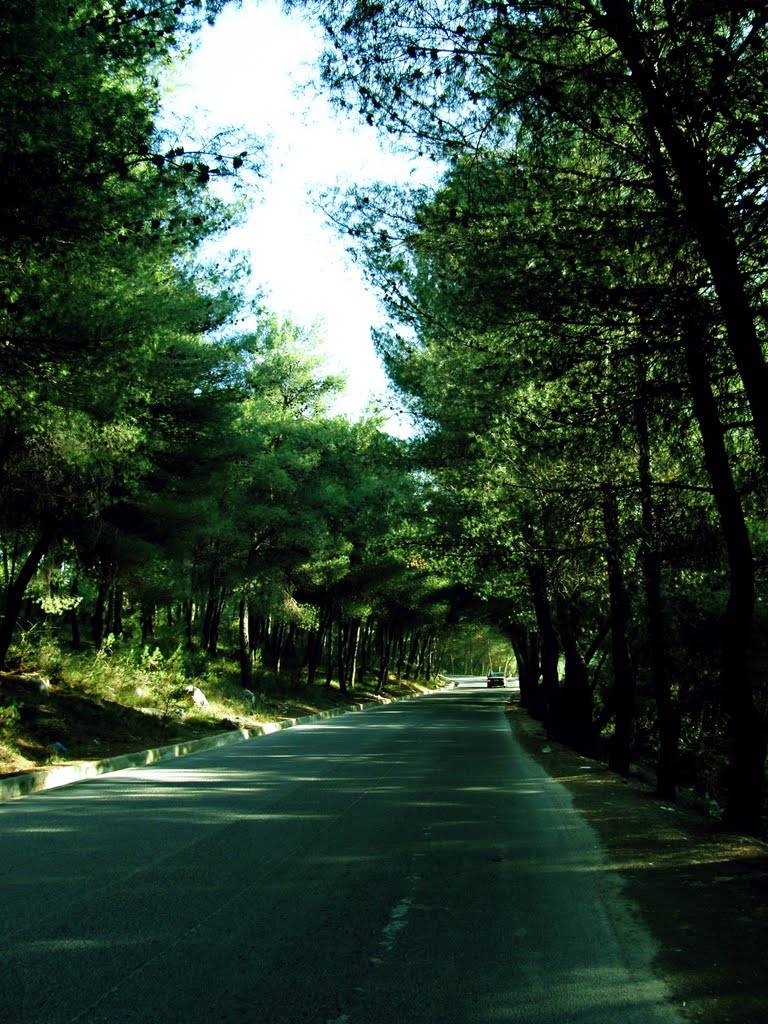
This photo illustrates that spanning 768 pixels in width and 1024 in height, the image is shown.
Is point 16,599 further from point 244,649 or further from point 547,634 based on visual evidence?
point 547,634

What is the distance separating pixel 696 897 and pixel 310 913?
285 centimetres

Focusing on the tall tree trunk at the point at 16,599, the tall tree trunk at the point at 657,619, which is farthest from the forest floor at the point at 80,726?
the tall tree trunk at the point at 657,619

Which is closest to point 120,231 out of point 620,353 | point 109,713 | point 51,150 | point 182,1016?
point 51,150

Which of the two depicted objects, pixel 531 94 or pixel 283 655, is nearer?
pixel 531 94

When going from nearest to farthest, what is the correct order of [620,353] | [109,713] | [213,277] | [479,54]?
[479,54]
[620,353]
[109,713]
[213,277]

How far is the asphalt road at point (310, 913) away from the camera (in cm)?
396

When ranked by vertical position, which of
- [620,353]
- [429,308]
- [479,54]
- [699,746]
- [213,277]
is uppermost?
[213,277]

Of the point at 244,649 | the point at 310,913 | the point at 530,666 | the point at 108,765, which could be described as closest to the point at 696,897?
the point at 310,913

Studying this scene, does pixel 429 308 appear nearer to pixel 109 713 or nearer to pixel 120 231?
pixel 120 231

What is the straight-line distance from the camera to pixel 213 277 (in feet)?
58.8

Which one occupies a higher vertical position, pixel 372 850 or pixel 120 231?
A: pixel 120 231

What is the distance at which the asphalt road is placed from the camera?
396 centimetres

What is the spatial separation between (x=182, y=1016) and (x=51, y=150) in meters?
8.10

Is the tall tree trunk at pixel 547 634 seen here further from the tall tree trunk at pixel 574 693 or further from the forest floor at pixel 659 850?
the forest floor at pixel 659 850
